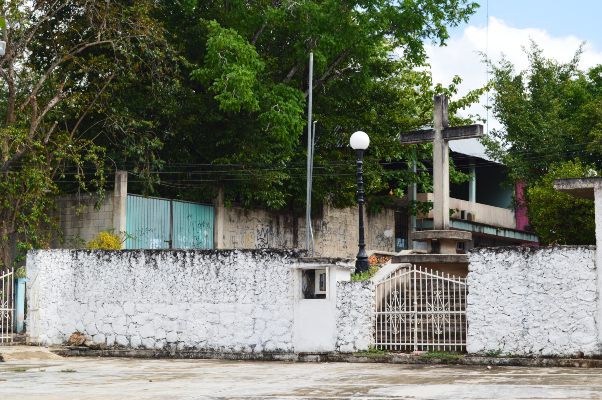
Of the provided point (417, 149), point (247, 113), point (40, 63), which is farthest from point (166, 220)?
point (417, 149)

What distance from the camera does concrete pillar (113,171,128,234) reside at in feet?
81.5

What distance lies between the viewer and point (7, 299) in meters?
19.3

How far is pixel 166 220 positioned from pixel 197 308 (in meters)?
8.14

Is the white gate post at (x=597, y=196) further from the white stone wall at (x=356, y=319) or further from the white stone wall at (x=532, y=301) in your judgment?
the white stone wall at (x=356, y=319)

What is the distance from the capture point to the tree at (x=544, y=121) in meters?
34.4

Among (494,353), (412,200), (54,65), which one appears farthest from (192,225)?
(494,353)

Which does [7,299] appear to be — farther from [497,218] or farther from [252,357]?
[497,218]

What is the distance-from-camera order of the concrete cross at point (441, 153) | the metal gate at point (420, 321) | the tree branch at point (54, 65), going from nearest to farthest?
the metal gate at point (420, 321)
the concrete cross at point (441, 153)
the tree branch at point (54, 65)

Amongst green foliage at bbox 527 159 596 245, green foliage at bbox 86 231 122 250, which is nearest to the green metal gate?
green foliage at bbox 86 231 122 250

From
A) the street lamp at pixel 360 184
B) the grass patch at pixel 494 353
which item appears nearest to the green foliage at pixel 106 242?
the street lamp at pixel 360 184

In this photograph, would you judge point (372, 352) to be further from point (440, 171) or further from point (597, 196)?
point (440, 171)

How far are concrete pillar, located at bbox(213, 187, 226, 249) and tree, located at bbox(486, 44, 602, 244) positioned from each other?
10.3 meters

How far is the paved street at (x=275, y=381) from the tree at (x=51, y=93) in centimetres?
714

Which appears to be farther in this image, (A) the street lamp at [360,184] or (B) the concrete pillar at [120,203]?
(B) the concrete pillar at [120,203]
